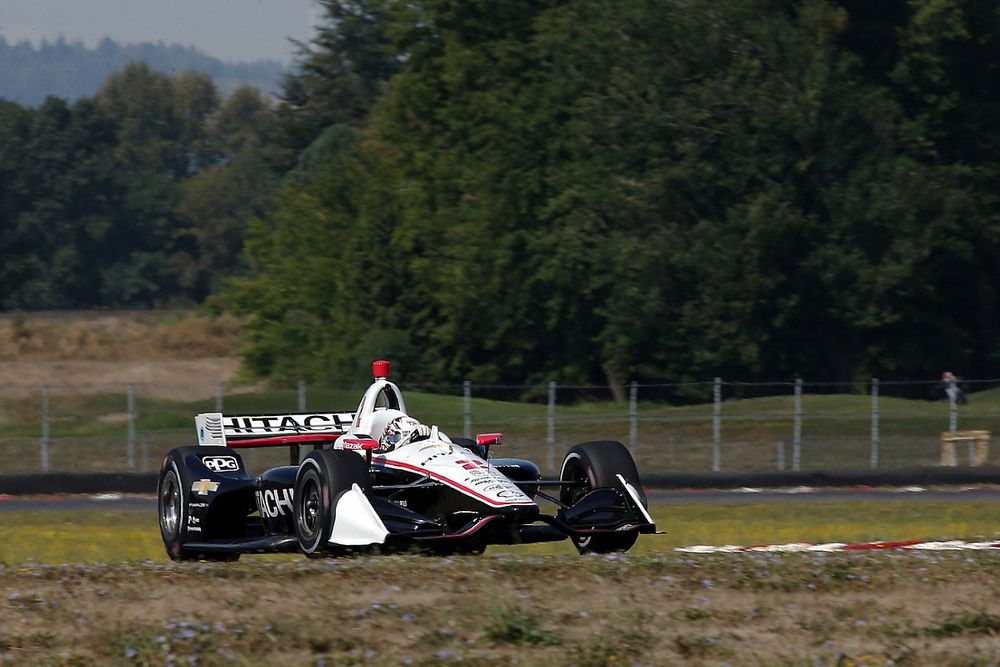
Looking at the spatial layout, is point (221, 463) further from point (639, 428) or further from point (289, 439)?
point (639, 428)

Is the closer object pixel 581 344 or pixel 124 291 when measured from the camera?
pixel 581 344

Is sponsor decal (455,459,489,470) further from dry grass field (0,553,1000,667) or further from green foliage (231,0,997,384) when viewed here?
green foliage (231,0,997,384)

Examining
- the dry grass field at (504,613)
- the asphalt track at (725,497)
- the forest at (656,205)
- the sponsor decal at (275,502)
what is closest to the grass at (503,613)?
the dry grass field at (504,613)

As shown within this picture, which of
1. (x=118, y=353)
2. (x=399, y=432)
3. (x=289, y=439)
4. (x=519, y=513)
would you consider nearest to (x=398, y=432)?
(x=399, y=432)

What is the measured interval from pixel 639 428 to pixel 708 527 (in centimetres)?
1348

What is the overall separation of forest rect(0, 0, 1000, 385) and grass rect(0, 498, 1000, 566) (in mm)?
17566

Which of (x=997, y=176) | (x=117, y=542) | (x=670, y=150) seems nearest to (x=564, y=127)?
(x=670, y=150)

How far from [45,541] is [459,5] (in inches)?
1220

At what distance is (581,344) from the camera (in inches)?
1697

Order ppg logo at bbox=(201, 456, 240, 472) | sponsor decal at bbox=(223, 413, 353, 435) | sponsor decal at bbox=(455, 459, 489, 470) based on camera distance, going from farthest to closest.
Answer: sponsor decal at bbox=(223, 413, 353, 435), ppg logo at bbox=(201, 456, 240, 472), sponsor decal at bbox=(455, 459, 489, 470)

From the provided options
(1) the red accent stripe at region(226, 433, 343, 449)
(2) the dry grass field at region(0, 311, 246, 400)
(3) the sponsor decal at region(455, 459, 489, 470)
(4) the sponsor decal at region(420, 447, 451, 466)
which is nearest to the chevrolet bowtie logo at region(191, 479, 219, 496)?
(1) the red accent stripe at region(226, 433, 343, 449)

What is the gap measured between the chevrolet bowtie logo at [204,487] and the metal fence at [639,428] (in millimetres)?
12134

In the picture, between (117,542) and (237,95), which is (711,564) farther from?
(237,95)

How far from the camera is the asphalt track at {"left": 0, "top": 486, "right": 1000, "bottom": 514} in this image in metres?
22.3
